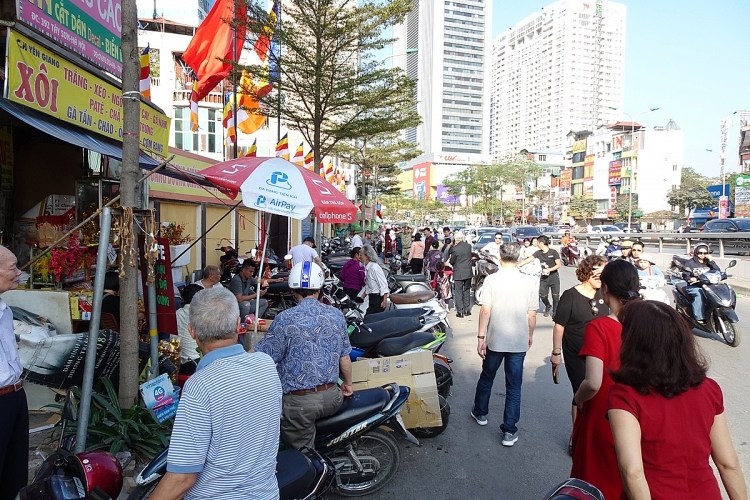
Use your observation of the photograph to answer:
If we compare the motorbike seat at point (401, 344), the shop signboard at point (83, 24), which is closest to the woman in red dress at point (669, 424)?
the motorbike seat at point (401, 344)

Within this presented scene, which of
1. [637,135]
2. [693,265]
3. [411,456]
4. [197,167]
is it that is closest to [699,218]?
[637,135]

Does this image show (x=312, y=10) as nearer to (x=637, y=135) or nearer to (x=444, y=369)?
(x=444, y=369)

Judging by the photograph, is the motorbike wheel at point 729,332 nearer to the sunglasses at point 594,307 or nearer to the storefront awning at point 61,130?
the sunglasses at point 594,307

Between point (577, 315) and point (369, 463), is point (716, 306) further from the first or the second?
point (369, 463)

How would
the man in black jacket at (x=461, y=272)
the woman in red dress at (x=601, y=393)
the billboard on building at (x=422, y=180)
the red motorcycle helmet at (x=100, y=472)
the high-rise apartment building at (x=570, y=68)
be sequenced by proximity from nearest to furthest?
the woman in red dress at (x=601, y=393) → the red motorcycle helmet at (x=100, y=472) → the man in black jacket at (x=461, y=272) → the billboard on building at (x=422, y=180) → the high-rise apartment building at (x=570, y=68)

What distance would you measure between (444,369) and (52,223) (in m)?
4.63

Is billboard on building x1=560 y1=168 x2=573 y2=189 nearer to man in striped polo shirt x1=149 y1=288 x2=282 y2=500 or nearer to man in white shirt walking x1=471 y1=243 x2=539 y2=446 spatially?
man in white shirt walking x1=471 y1=243 x2=539 y2=446

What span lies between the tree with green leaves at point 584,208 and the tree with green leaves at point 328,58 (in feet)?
225

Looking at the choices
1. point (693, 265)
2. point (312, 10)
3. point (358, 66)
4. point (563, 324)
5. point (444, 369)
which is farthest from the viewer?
point (358, 66)

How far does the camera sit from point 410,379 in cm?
431

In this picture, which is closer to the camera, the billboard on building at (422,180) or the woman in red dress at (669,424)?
the woman in red dress at (669,424)

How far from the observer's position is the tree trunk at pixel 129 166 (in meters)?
3.82

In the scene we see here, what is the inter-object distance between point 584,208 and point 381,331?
76.1 meters

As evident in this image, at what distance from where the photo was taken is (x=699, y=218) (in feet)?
160
